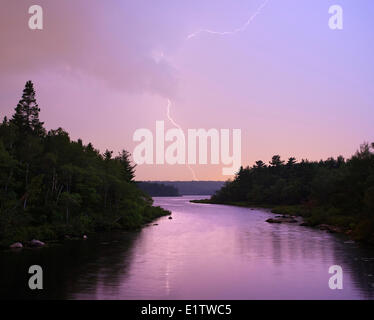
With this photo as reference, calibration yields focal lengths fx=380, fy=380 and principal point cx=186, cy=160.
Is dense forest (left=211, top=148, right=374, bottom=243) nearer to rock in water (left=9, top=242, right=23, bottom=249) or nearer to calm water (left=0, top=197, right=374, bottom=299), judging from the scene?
calm water (left=0, top=197, right=374, bottom=299)

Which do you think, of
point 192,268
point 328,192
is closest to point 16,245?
point 192,268

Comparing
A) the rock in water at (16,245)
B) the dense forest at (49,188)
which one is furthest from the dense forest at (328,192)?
the rock in water at (16,245)

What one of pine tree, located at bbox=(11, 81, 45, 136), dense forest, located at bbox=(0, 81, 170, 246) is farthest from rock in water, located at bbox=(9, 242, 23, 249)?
pine tree, located at bbox=(11, 81, 45, 136)

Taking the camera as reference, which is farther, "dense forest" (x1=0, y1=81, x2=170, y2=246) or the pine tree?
the pine tree

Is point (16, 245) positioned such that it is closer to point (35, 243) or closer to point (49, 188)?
point (35, 243)

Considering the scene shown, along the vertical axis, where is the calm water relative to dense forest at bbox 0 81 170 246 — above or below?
below

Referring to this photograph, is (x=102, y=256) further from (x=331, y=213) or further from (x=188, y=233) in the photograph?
(x=331, y=213)

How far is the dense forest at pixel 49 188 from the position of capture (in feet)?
157

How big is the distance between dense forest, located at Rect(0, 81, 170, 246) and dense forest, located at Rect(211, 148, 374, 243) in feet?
130

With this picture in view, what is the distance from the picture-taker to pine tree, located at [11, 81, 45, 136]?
72.4 meters

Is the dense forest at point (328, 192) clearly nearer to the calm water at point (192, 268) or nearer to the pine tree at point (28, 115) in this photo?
the calm water at point (192, 268)

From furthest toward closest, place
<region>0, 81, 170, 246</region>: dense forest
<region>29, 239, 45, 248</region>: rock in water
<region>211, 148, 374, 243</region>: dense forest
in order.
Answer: <region>211, 148, 374, 243</region>: dense forest, <region>0, 81, 170, 246</region>: dense forest, <region>29, 239, 45, 248</region>: rock in water

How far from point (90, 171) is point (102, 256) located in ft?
88.8

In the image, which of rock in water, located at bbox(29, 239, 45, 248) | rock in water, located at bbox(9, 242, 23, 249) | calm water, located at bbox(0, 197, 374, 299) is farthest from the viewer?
rock in water, located at bbox(29, 239, 45, 248)
